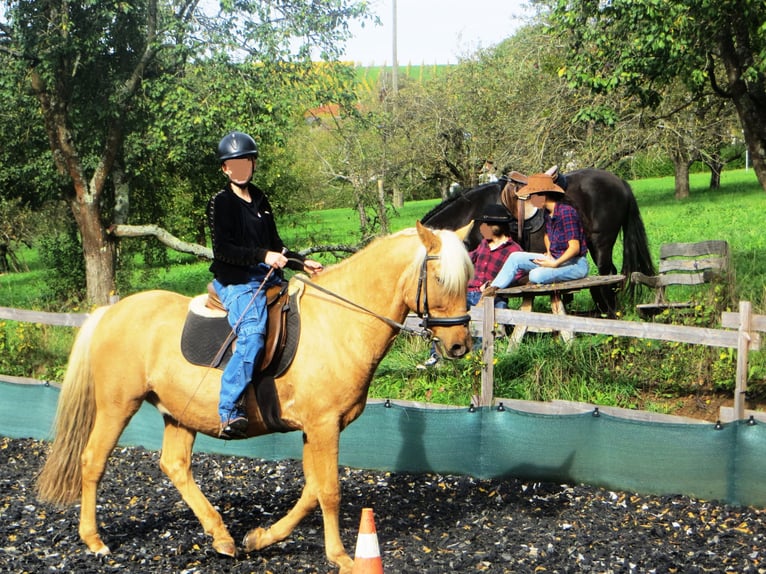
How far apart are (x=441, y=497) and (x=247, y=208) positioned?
2.78 meters

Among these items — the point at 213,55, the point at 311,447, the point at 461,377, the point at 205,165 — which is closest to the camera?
the point at 311,447

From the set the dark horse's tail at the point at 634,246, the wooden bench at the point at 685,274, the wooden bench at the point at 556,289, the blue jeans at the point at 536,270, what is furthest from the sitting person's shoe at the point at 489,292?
the dark horse's tail at the point at 634,246

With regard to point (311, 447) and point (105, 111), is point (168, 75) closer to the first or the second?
point (105, 111)

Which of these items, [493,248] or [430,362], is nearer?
[430,362]

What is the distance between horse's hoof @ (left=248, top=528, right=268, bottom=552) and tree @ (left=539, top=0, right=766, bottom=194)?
6524mm

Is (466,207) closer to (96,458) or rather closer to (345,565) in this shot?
(96,458)

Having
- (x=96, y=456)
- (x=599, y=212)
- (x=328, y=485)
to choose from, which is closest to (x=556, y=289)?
(x=599, y=212)

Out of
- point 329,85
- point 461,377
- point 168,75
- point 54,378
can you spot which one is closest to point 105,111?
point 168,75

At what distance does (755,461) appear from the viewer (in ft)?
19.6

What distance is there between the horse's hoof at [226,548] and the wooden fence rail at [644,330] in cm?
335

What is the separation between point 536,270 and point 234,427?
193 inches

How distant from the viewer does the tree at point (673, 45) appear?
8875 millimetres

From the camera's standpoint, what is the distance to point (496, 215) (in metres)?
9.70

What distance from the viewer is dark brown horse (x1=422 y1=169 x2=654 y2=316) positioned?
11.1m
